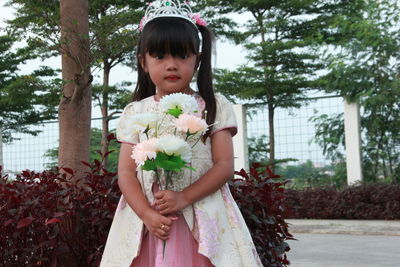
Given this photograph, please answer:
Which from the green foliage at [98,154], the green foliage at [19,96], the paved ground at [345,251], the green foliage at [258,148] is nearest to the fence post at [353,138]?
the green foliage at [258,148]

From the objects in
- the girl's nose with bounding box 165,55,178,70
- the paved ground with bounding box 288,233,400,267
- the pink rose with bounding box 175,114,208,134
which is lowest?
the paved ground with bounding box 288,233,400,267

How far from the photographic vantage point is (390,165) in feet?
34.7

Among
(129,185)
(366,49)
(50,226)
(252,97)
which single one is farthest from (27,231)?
(252,97)

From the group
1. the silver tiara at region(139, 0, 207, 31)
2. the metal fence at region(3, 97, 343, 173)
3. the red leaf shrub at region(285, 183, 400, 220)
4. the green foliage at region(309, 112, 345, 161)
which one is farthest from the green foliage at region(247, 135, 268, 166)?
the silver tiara at region(139, 0, 207, 31)

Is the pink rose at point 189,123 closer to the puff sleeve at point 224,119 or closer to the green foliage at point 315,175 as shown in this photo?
the puff sleeve at point 224,119

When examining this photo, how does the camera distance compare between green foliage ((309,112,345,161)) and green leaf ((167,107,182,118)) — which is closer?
green leaf ((167,107,182,118))

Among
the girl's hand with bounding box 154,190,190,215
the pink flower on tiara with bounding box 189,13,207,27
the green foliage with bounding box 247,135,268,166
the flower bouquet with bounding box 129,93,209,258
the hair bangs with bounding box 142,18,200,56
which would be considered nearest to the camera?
the flower bouquet with bounding box 129,93,209,258

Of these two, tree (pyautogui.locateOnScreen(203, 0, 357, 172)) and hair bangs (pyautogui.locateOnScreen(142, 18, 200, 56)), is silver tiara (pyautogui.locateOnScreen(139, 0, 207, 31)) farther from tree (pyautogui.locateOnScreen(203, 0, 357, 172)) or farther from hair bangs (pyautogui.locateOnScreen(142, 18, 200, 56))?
tree (pyautogui.locateOnScreen(203, 0, 357, 172))

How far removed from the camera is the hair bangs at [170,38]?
6.39ft

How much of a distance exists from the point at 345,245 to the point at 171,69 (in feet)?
16.6

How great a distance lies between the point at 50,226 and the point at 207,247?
1.17 meters

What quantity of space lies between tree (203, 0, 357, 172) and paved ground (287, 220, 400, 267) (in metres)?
4.90

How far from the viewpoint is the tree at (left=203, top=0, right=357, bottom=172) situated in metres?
13.3

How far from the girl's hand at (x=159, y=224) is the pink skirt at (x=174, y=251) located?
0.06 metres
